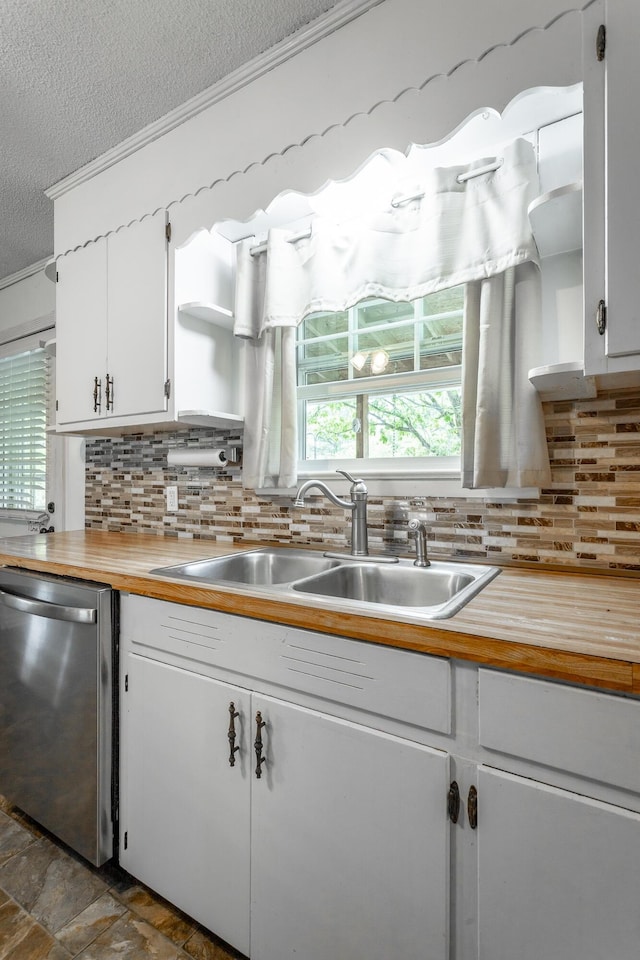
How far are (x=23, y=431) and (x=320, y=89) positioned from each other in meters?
2.79

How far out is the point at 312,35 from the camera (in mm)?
1406

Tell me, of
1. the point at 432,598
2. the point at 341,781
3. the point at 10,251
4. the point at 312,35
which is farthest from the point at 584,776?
the point at 10,251

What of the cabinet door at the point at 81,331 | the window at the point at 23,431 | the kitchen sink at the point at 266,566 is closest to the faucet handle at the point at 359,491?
the kitchen sink at the point at 266,566

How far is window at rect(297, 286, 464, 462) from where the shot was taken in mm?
1758

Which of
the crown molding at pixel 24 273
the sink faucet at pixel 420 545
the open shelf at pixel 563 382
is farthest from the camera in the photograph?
the crown molding at pixel 24 273

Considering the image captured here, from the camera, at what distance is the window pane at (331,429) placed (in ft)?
6.47

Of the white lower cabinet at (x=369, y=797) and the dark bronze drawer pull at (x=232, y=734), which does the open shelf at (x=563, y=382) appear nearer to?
the white lower cabinet at (x=369, y=797)

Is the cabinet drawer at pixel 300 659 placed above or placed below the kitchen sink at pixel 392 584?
below

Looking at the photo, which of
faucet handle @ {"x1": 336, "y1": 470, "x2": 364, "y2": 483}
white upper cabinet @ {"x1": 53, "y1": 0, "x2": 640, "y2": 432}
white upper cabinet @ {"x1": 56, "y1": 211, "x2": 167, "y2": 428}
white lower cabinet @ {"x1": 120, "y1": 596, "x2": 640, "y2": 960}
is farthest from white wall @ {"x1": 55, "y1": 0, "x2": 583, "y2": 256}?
white lower cabinet @ {"x1": 120, "y1": 596, "x2": 640, "y2": 960}

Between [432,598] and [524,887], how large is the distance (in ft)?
2.32

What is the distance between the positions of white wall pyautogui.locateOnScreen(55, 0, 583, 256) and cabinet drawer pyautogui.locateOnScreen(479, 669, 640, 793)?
1391mm

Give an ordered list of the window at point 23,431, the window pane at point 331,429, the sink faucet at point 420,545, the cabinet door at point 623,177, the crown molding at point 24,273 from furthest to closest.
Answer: the window at point 23,431
the crown molding at point 24,273
the window pane at point 331,429
the sink faucet at point 420,545
the cabinet door at point 623,177

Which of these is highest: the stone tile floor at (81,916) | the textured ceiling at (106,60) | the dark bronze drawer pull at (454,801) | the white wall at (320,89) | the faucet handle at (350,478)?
the textured ceiling at (106,60)

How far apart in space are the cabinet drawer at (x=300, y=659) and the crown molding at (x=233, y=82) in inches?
64.0
